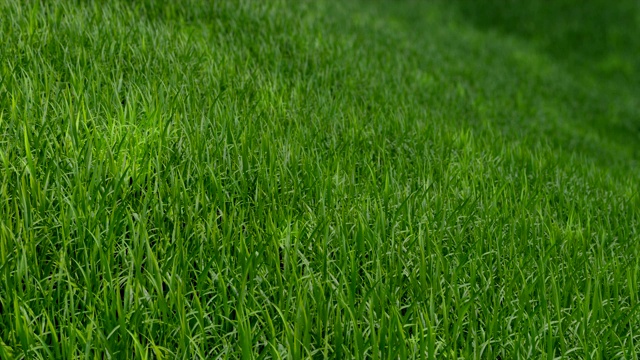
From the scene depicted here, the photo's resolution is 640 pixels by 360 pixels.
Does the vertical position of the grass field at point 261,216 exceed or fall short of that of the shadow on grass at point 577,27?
it exceeds it

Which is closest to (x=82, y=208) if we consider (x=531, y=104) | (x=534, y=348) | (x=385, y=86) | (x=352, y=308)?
(x=352, y=308)

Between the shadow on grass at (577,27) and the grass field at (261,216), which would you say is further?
the shadow on grass at (577,27)

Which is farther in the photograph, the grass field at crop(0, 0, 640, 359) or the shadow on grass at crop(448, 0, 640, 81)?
the shadow on grass at crop(448, 0, 640, 81)

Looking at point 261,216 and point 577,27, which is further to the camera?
point 577,27

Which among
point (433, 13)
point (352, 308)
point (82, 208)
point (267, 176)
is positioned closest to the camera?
point (352, 308)

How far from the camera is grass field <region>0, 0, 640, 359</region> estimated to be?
7.18ft

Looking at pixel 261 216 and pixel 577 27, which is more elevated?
pixel 261 216

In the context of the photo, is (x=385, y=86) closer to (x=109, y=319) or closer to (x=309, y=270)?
(x=309, y=270)

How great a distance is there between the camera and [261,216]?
272cm

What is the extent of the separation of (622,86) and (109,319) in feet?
33.7

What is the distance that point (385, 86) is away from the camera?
5234mm

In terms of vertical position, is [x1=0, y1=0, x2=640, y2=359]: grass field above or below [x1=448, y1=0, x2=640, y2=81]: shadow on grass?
above

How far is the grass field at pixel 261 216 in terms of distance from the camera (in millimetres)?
2188

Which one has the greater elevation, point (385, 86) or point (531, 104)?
point (385, 86)
